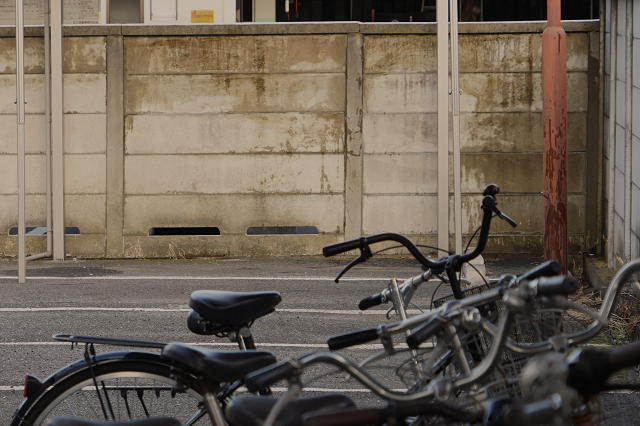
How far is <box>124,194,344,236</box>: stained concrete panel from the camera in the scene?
36.3ft

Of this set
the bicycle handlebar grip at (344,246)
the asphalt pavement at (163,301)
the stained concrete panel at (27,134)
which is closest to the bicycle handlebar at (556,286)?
the bicycle handlebar grip at (344,246)

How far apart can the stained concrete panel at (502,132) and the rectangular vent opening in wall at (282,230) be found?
2.22 meters

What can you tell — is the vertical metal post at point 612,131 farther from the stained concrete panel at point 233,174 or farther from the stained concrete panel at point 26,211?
the stained concrete panel at point 26,211

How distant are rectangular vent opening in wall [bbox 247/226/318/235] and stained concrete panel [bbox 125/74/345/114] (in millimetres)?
1521

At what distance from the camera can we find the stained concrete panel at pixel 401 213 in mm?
11008

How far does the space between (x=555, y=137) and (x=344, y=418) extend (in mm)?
7330

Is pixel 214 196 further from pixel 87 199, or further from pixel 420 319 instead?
pixel 420 319

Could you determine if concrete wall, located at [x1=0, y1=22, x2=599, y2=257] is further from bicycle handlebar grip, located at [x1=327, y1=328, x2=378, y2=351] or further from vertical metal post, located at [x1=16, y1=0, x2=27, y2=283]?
bicycle handlebar grip, located at [x1=327, y1=328, x2=378, y2=351]

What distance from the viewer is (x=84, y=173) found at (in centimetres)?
1106

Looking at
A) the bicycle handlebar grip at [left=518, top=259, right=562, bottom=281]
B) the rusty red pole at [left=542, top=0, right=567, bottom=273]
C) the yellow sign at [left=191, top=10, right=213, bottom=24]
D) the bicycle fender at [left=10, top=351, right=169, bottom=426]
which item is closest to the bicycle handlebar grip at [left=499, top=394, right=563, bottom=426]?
the bicycle handlebar grip at [left=518, top=259, right=562, bottom=281]

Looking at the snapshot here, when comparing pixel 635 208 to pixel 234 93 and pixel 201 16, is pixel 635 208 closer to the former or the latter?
pixel 234 93

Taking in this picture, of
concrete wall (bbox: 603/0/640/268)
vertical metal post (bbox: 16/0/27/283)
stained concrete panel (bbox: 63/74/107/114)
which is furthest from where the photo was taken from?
stained concrete panel (bbox: 63/74/107/114)

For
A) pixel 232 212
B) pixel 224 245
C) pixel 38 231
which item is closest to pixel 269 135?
pixel 232 212

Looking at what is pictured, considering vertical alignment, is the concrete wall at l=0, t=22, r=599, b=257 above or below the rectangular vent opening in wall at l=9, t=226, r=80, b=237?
above
